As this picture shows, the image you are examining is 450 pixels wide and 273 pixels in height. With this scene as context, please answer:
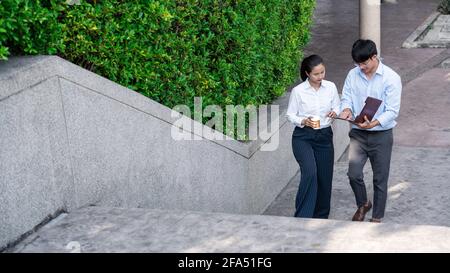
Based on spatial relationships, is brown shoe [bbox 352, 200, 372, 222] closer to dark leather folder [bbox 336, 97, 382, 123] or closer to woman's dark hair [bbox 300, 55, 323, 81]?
dark leather folder [bbox 336, 97, 382, 123]

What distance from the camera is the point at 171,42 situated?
7047mm

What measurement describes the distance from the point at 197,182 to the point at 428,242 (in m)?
2.99

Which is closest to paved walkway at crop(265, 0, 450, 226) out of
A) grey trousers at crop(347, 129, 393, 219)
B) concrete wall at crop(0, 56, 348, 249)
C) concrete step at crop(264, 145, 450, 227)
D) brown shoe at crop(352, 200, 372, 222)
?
concrete step at crop(264, 145, 450, 227)

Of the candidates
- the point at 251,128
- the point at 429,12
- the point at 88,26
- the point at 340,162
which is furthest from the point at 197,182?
the point at 429,12

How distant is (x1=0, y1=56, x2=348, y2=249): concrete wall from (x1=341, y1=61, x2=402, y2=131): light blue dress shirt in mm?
1402

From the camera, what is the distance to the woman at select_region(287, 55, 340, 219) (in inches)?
290

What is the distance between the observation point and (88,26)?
6.05 metres

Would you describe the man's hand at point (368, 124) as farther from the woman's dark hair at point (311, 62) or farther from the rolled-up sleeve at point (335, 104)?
the woman's dark hair at point (311, 62)

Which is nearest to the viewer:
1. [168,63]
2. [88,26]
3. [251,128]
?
[88,26]

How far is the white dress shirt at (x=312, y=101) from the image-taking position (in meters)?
7.43

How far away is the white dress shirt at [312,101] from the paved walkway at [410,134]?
1308 millimetres

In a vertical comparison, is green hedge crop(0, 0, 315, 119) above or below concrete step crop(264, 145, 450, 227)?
above
